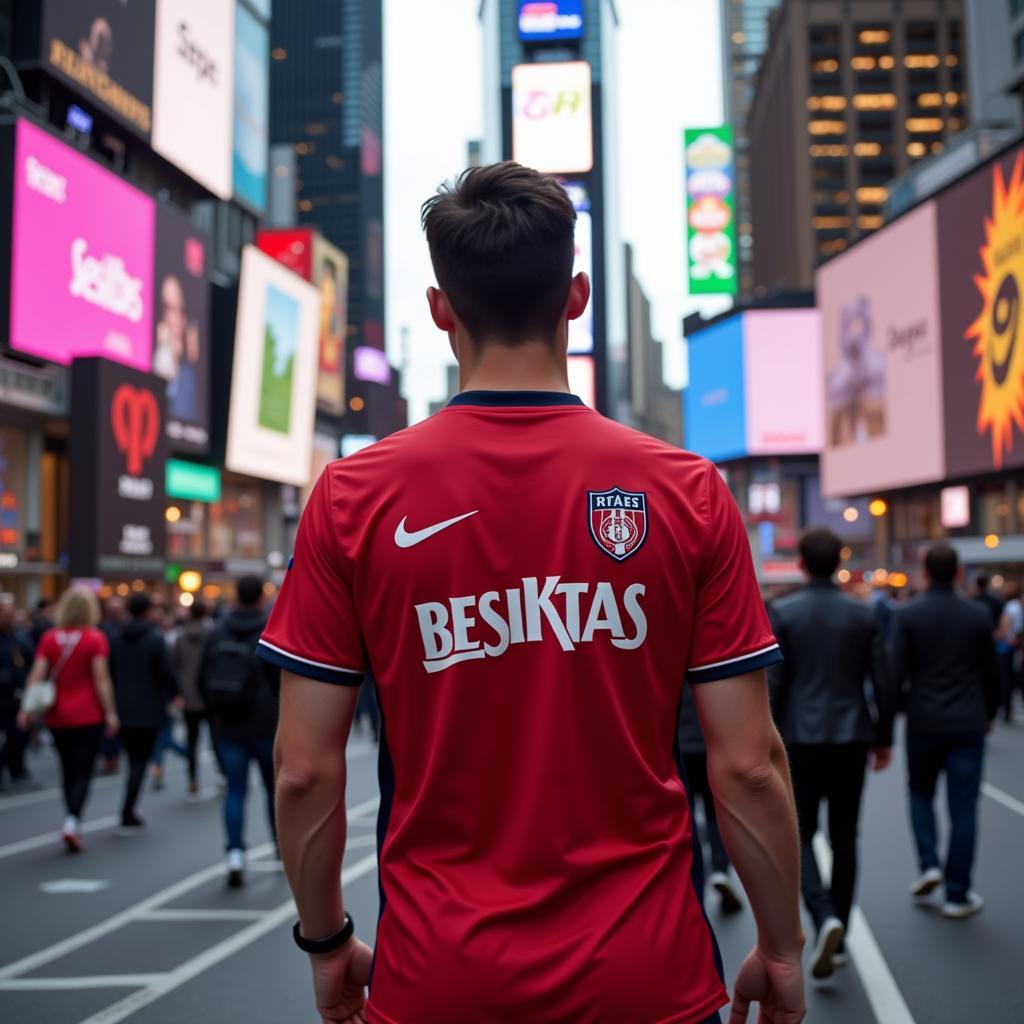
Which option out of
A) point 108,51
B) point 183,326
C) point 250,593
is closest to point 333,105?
point 183,326

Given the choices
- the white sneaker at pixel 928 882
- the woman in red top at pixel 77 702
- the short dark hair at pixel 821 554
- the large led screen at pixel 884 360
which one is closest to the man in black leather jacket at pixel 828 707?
the short dark hair at pixel 821 554

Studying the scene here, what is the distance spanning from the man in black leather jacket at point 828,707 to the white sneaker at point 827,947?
68 mm

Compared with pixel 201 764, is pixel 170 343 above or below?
above

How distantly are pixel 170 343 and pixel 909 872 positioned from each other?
36.6 meters

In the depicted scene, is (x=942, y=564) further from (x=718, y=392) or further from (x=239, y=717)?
(x=718, y=392)

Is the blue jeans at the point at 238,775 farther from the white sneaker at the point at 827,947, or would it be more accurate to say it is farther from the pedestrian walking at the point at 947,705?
the pedestrian walking at the point at 947,705

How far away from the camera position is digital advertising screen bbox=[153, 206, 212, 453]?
40000mm

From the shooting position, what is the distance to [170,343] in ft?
134

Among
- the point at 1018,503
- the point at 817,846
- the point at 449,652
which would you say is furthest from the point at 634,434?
the point at 1018,503

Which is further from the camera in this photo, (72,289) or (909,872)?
(72,289)

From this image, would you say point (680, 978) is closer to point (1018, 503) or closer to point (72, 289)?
point (72, 289)

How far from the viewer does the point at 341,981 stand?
2.06 meters

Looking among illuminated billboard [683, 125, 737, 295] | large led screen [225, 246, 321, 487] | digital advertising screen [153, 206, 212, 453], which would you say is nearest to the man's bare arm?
digital advertising screen [153, 206, 212, 453]

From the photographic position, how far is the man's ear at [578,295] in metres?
2.15
